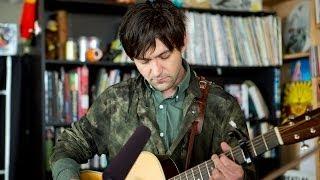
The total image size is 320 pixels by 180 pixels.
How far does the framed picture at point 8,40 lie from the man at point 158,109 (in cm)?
124

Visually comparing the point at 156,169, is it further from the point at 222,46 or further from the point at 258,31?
the point at 258,31

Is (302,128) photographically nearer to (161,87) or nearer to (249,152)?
(249,152)

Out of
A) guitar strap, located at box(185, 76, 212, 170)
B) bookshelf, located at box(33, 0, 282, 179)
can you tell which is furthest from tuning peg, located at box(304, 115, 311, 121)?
bookshelf, located at box(33, 0, 282, 179)

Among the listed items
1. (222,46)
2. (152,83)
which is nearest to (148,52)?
(152,83)

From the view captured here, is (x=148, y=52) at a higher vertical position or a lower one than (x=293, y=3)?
lower

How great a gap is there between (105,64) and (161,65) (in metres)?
1.20

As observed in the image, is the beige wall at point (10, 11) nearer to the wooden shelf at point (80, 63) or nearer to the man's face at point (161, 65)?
the wooden shelf at point (80, 63)

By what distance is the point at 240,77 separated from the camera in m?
3.02

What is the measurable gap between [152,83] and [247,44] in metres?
1.48

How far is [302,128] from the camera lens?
1180 millimetres

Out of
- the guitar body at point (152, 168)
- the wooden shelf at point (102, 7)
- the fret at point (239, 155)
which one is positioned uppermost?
the wooden shelf at point (102, 7)

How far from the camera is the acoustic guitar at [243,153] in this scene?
117 cm

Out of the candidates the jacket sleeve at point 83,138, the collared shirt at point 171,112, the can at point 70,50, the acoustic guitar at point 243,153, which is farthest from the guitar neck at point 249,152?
the can at point 70,50

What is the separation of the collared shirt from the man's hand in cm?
25
